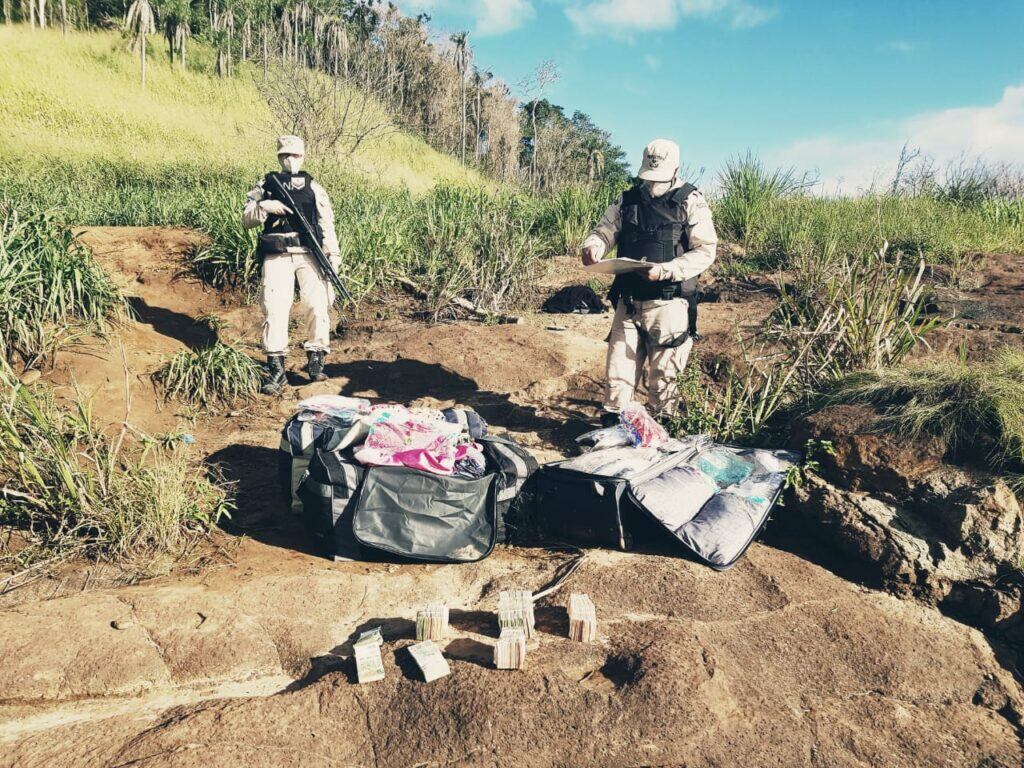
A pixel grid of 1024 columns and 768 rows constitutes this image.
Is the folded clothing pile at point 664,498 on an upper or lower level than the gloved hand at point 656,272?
lower

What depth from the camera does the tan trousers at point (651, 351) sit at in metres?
4.12

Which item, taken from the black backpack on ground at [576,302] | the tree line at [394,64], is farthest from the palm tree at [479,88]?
the black backpack on ground at [576,302]

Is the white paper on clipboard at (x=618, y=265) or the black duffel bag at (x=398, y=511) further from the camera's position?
the white paper on clipboard at (x=618, y=265)

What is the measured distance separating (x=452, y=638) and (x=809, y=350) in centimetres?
283

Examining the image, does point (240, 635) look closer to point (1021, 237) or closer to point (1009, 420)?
point (1009, 420)

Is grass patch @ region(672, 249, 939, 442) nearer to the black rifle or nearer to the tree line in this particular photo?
the black rifle

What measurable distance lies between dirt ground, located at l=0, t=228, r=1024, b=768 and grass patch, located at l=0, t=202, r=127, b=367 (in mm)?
2025

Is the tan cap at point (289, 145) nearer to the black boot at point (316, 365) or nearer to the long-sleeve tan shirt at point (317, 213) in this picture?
the long-sleeve tan shirt at point (317, 213)

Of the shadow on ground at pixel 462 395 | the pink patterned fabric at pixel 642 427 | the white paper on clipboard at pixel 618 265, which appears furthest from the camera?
the shadow on ground at pixel 462 395

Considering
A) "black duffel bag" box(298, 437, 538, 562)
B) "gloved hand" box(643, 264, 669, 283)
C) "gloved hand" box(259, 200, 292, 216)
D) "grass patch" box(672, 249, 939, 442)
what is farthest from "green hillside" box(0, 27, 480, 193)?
"black duffel bag" box(298, 437, 538, 562)

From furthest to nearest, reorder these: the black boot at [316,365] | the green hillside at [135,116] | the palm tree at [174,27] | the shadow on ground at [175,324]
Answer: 1. the palm tree at [174,27]
2. the green hillside at [135,116]
3. the shadow on ground at [175,324]
4. the black boot at [316,365]

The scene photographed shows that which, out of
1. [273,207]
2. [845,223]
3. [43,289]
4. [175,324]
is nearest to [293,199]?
[273,207]

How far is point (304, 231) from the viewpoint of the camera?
5.26 meters

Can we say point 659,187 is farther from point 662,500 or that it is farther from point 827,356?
point 662,500
